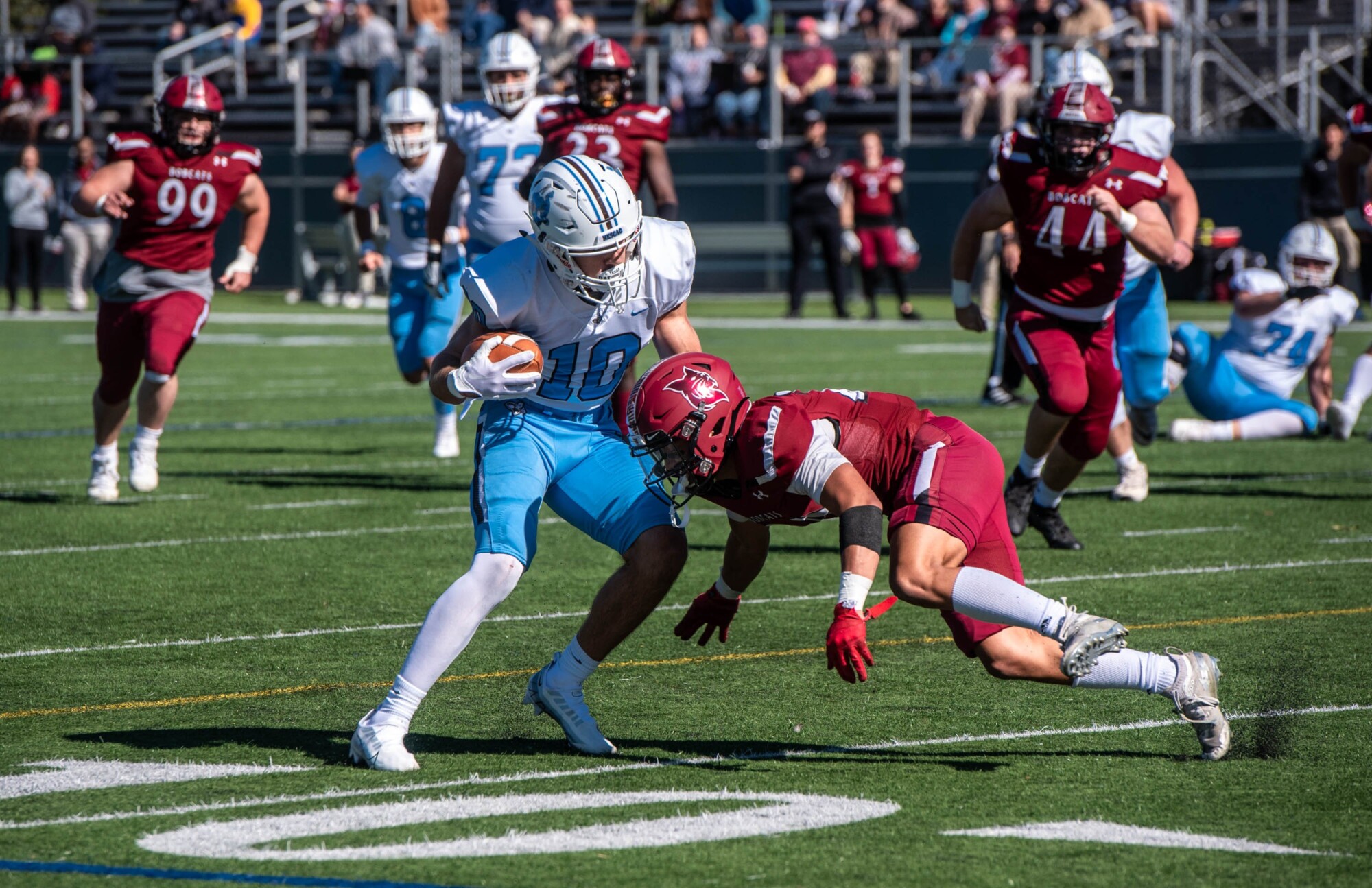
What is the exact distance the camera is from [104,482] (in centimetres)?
895

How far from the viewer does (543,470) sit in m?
4.66

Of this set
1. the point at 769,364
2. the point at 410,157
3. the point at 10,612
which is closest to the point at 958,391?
the point at 769,364

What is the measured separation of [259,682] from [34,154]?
19.6 metres

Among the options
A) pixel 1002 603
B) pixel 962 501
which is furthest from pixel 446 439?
pixel 1002 603

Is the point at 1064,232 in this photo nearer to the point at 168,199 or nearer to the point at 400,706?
the point at 400,706

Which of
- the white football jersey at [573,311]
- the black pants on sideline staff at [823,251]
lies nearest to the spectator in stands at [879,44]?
the black pants on sideline staff at [823,251]

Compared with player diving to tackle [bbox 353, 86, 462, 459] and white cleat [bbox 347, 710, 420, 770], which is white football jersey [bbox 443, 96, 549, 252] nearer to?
player diving to tackle [bbox 353, 86, 462, 459]

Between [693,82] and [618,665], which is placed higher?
[693,82]

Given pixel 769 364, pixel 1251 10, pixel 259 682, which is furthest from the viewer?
pixel 1251 10

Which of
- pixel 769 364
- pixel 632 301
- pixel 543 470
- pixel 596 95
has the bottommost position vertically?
pixel 769 364

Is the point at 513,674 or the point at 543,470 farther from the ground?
the point at 543,470

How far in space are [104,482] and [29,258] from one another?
1556cm

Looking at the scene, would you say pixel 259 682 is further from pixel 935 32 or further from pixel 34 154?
pixel 935 32

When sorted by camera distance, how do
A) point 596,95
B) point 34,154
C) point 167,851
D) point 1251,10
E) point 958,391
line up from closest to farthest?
point 167,851, point 596,95, point 958,391, point 34,154, point 1251,10
